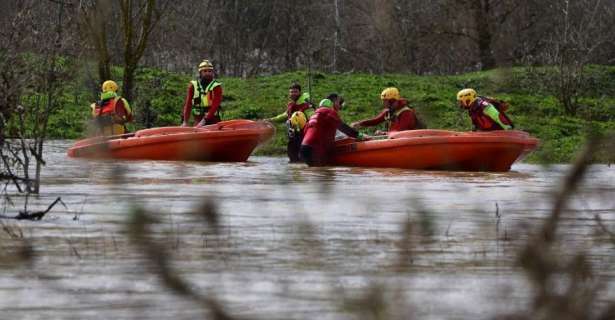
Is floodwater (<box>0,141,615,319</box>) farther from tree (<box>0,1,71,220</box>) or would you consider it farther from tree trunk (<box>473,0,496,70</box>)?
tree trunk (<box>473,0,496,70</box>)

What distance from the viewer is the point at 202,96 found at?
1973 cm

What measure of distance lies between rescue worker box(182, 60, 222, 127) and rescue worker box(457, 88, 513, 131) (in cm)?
333

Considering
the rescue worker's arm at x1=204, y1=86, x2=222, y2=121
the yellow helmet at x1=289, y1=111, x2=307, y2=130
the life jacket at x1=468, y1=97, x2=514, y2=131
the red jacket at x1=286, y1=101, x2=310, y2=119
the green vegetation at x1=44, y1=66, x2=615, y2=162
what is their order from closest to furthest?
the life jacket at x1=468, y1=97, x2=514, y2=131, the rescue worker's arm at x1=204, y1=86, x2=222, y2=121, the yellow helmet at x1=289, y1=111, x2=307, y2=130, the red jacket at x1=286, y1=101, x2=310, y2=119, the green vegetation at x1=44, y1=66, x2=615, y2=162

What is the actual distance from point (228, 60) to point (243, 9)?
87.9 inches

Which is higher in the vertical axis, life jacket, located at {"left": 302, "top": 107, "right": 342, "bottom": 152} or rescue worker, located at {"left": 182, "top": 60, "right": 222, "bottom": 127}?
rescue worker, located at {"left": 182, "top": 60, "right": 222, "bottom": 127}

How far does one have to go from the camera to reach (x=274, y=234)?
8.83m

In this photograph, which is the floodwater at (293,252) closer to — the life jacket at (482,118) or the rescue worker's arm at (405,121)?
the life jacket at (482,118)

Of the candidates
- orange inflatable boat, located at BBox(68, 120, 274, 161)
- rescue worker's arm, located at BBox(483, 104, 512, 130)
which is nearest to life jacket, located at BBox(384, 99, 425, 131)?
rescue worker's arm, located at BBox(483, 104, 512, 130)

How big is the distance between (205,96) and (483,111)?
12.5 feet

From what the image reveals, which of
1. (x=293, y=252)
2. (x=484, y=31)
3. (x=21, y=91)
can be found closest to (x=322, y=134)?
(x=21, y=91)

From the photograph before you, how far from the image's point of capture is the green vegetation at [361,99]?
26.5 metres

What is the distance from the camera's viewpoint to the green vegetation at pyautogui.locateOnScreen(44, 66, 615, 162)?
86.8ft

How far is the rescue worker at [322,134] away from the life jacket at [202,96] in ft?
4.72

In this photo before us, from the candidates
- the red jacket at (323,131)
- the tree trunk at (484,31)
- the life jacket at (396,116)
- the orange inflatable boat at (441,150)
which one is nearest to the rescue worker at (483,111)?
the orange inflatable boat at (441,150)
